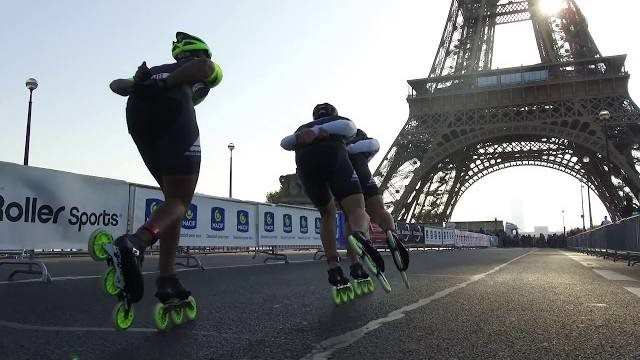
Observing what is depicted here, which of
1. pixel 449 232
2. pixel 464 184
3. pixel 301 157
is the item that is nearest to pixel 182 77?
pixel 301 157

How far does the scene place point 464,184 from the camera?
56844 millimetres

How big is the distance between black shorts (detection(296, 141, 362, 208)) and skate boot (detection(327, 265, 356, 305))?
66 cm

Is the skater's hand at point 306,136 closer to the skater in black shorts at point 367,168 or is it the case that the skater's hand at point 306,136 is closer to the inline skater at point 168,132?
the skater in black shorts at point 367,168

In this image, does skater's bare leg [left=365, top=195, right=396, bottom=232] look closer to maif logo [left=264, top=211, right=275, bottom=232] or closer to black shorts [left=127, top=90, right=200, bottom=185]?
black shorts [left=127, top=90, right=200, bottom=185]

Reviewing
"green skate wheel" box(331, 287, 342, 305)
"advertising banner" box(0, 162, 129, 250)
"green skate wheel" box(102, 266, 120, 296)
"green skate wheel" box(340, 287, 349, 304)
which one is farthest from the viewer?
"advertising banner" box(0, 162, 129, 250)

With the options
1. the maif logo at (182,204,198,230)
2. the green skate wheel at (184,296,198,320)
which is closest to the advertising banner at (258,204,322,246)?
the maif logo at (182,204,198,230)

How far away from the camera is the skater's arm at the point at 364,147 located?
525cm

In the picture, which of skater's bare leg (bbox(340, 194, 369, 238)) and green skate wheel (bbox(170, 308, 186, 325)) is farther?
skater's bare leg (bbox(340, 194, 369, 238))

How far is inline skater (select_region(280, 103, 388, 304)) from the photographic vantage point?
4.24m

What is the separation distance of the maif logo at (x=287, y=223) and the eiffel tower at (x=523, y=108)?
24.0 m

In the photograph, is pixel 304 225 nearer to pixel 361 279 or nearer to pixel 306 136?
pixel 361 279

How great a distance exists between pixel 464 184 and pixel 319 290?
178 ft

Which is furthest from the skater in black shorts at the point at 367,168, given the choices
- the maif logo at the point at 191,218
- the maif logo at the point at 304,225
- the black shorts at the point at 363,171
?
the maif logo at the point at 304,225

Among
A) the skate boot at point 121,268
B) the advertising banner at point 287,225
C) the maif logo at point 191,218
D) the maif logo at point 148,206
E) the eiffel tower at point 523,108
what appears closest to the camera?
the skate boot at point 121,268
